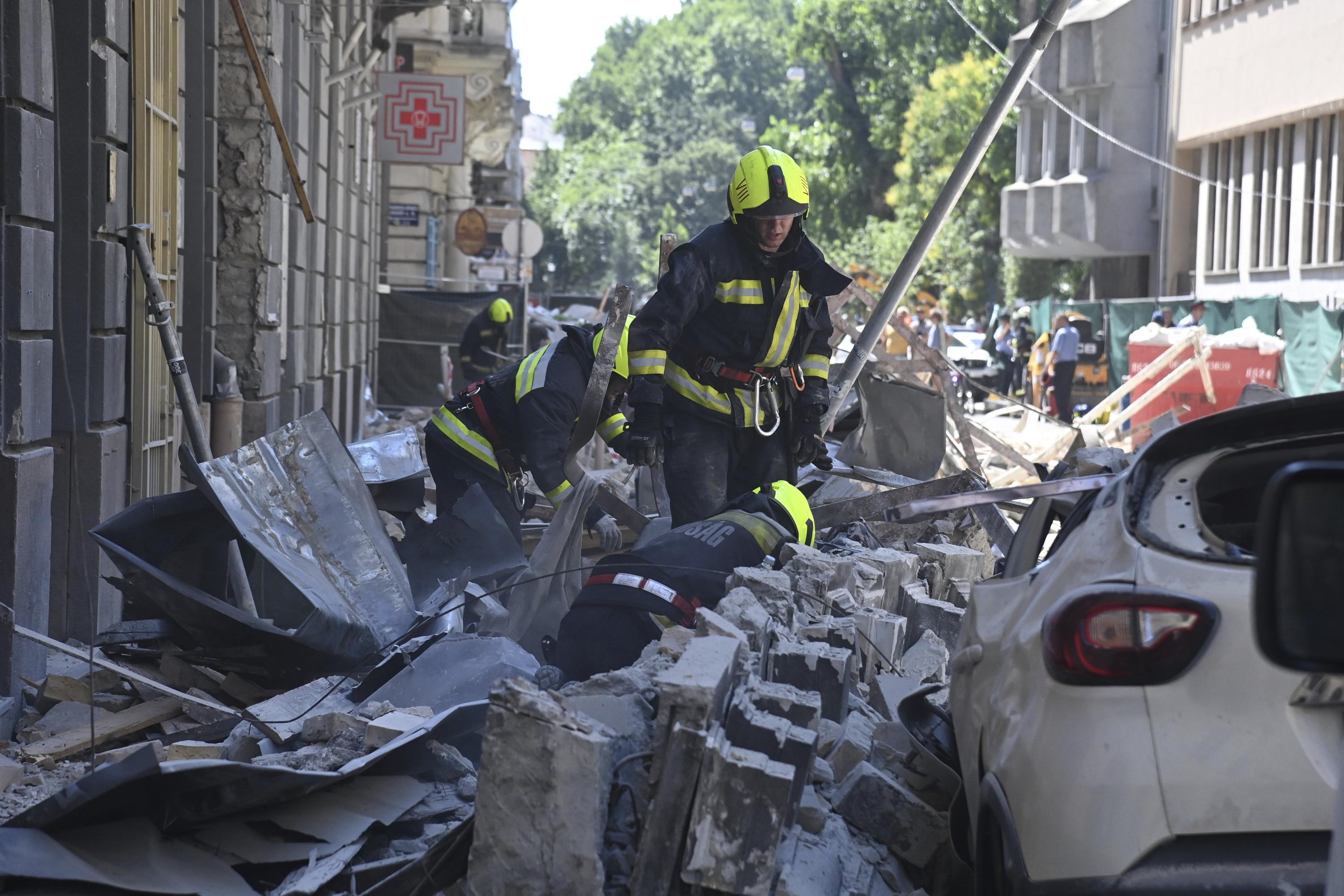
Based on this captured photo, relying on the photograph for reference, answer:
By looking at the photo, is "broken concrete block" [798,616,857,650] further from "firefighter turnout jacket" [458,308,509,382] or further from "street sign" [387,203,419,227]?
"street sign" [387,203,419,227]

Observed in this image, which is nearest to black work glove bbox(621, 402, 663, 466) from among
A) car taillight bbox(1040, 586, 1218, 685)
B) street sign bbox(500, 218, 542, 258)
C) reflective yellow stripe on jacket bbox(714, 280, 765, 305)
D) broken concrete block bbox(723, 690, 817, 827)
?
reflective yellow stripe on jacket bbox(714, 280, 765, 305)

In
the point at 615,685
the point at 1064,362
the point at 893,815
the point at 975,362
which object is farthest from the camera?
the point at 975,362

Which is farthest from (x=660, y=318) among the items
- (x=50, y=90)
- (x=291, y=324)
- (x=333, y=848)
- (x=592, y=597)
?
(x=291, y=324)

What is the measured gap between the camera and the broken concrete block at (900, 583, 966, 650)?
17.3 feet

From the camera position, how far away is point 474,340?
16.3 metres

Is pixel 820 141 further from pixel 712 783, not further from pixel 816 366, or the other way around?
pixel 712 783

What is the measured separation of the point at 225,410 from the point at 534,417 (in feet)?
8.49

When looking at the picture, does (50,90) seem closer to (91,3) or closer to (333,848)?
(91,3)

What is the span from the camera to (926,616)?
5398 mm

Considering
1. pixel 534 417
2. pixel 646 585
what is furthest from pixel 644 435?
pixel 646 585

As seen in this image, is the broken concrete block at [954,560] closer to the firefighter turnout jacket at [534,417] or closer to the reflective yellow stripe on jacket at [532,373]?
the firefighter turnout jacket at [534,417]

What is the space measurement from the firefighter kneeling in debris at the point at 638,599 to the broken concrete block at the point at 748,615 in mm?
229

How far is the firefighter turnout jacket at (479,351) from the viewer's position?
16188mm

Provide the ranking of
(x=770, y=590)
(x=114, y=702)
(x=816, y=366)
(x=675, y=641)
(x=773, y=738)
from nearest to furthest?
(x=773, y=738), (x=675, y=641), (x=770, y=590), (x=114, y=702), (x=816, y=366)
